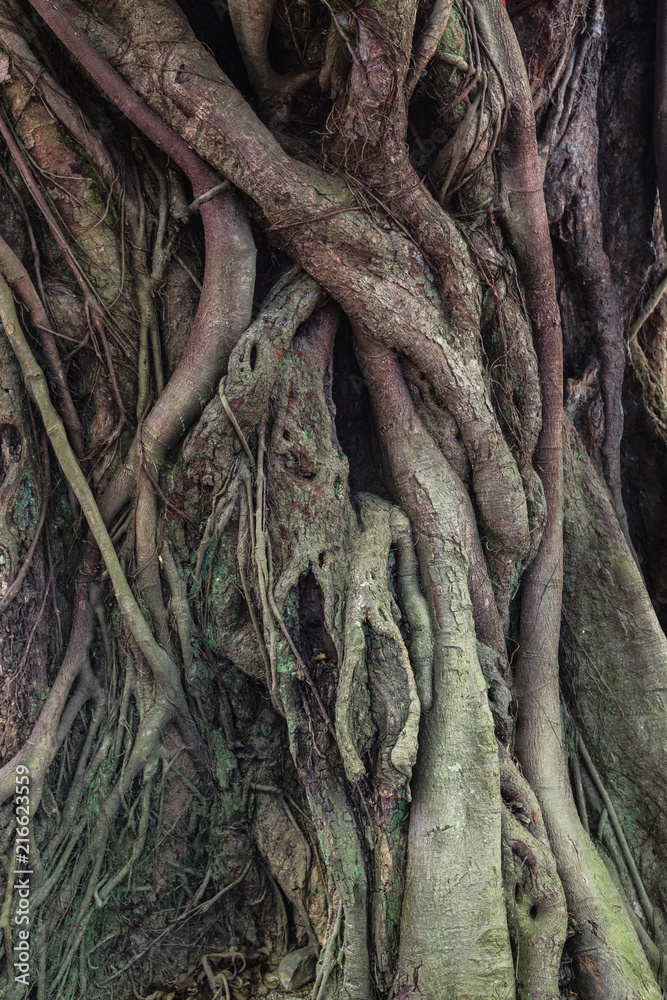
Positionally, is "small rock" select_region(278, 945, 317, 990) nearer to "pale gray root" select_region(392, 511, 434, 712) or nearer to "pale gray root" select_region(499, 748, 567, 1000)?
"pale gray root" select_region(499, 748, 567, 1000)

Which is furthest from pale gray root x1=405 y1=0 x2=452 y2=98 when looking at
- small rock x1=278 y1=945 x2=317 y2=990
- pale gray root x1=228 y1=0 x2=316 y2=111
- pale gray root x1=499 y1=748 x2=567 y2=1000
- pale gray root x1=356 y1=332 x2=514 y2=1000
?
small rock x1=278 y1=945 x2=317 y2=990

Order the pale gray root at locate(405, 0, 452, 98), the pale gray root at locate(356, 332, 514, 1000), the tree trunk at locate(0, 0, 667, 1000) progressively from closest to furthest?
1. the pale gray root at locate(356, 332, 514, 1000)
2. the tree trunk at locate(0, 0, 667, 1000)
3. the pale gray root at locate(405, 0, 452, 98)

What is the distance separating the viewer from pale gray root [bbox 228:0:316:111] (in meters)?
2.45

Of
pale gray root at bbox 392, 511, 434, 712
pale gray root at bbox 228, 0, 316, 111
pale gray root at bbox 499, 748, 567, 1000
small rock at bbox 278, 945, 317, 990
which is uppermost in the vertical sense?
pale gray root at bbox 228, 0, 316, 111

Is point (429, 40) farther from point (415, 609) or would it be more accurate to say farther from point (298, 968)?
point (298, 968)

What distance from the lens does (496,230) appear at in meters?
2.87

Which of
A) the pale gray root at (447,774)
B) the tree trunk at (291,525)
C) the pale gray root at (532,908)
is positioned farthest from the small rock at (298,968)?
the pale gray root at (532,908)

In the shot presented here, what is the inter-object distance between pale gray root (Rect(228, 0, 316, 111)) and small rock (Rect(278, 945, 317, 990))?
3369 millimetres

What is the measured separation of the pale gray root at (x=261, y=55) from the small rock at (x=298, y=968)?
3369 millimetres

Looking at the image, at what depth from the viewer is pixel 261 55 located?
2.61 meters

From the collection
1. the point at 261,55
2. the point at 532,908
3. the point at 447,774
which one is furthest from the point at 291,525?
the point at 261,55

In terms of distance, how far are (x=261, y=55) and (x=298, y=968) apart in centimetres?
350

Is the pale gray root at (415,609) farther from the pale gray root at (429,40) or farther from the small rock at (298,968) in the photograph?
the pale gray root at (429,40)

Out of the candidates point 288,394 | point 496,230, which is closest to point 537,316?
point 496,230
